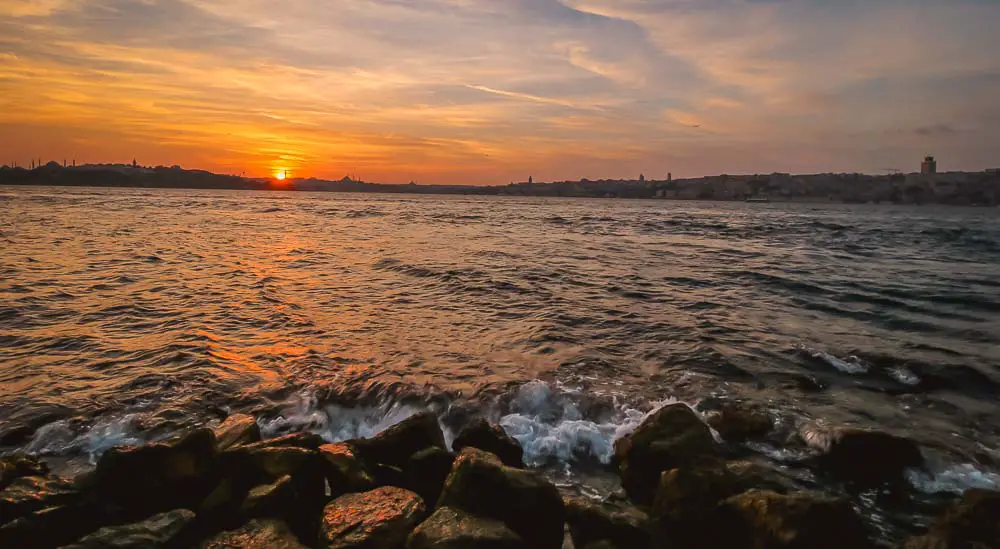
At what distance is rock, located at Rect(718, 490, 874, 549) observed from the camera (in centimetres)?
446

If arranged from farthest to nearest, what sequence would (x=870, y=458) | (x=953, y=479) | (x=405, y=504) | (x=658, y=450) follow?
(x=870, y=458) → (x=953, y=479) → (x=658, y=450) → (x=405, y=504)

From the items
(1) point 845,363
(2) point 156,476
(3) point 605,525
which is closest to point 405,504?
(3) point 605,525

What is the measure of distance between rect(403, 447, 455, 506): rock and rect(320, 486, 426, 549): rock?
27.1 inches

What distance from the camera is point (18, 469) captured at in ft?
18.5

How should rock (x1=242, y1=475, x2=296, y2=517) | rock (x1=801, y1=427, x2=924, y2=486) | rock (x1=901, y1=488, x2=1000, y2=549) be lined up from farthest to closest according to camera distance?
rock (x1=801, y1=427, x2=924, y2=486) → rock (x1=242, y1=475, x2=296, y2=517) → rock (x1=901, y1=488, x2=1000, y2=549)

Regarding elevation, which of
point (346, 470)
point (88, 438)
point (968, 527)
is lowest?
point (88, 438)

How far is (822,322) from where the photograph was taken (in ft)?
47.8

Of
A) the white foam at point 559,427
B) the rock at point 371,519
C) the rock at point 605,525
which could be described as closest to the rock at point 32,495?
the rock at point 371,519

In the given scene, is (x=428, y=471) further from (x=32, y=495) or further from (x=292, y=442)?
(x=32, y=495)

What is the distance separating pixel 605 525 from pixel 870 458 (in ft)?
13.7

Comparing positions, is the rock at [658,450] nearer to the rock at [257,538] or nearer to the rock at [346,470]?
the rock at [346,470]

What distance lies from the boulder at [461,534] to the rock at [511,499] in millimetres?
341

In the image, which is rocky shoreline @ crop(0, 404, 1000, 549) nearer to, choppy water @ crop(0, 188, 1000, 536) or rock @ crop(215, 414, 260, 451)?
rock @ crop(215, 414, 260, 451)

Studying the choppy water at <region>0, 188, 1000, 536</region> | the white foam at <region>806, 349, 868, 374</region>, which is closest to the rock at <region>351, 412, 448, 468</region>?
the choppy water at <region>0, 188, 1000, 536</region>
